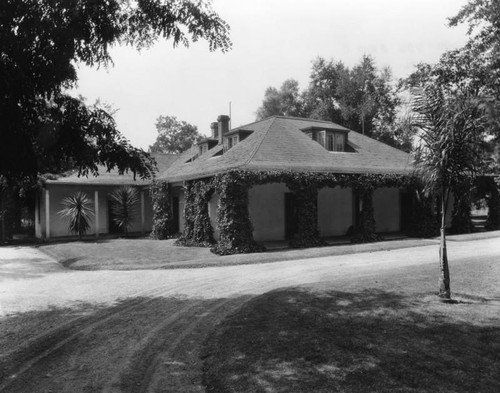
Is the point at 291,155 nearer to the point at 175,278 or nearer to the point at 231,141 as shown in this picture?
the point at 231,141

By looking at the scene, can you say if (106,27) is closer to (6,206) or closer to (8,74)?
(8,74)

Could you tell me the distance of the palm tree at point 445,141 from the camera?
8492 mm

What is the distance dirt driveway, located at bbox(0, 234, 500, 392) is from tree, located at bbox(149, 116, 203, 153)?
2424 inches

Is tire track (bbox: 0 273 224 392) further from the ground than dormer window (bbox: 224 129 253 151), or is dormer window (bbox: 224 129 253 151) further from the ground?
dormer window (bbox: 224 129 253 151)

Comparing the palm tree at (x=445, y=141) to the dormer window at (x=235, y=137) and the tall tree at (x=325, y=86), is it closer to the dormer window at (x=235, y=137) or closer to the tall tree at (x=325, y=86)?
the dormer window at (x=235, y=137)

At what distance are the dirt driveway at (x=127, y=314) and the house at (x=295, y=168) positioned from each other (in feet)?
19.1

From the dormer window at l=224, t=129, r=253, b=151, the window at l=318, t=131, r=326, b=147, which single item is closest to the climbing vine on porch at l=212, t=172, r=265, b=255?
the dormer window at l=224, t=129, r=253, b=151

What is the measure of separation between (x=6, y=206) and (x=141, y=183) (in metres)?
7.84

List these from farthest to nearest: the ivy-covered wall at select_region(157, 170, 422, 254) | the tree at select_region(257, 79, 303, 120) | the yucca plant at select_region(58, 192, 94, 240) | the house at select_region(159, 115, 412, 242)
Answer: the tree at select_region(257, 79, 303, 120) < the yucca plant at select_region(58, 192, 94, 240) < the house at select_region(159, 115, 412, 242) < the ivy-covered wall at select_region(157, 170, 422, 254)

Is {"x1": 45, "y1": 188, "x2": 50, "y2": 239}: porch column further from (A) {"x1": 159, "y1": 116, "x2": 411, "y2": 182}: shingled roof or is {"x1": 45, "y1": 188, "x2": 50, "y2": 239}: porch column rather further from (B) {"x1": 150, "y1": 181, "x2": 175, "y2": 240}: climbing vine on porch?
(A) {"x1": 159, "y1": 116, "x2": 411, "y2": 182}: shingled roof

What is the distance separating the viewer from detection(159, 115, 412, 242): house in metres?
20.2

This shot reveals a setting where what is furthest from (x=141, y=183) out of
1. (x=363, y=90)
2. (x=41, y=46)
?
(x=363, y=90)

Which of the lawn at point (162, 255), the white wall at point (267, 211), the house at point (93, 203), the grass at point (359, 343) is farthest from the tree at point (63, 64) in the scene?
the house at point (93, 203)

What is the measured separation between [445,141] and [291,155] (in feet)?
40.4
